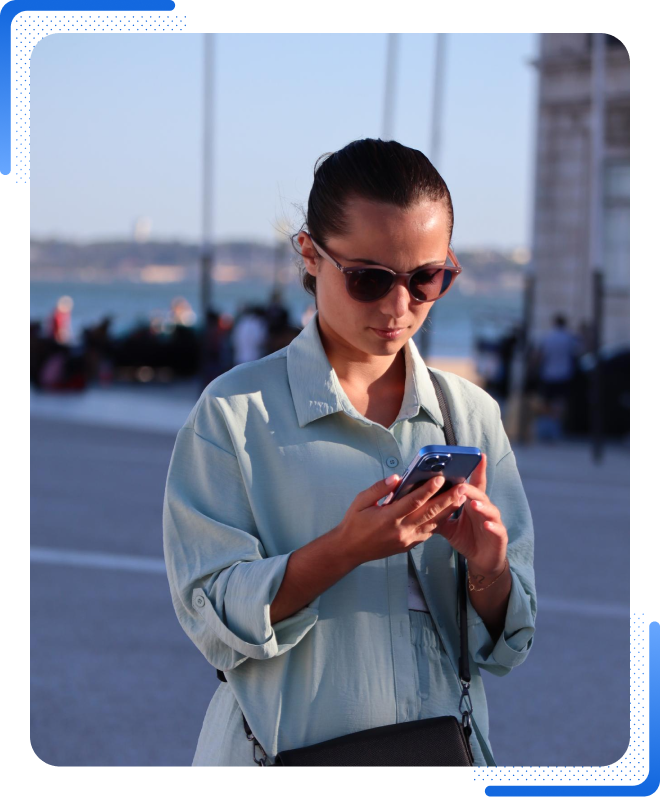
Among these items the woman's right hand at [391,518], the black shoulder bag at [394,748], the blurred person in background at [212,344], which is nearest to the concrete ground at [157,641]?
the black shoulder bag at [394,748]

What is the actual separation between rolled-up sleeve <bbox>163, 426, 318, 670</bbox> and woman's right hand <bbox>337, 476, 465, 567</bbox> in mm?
156

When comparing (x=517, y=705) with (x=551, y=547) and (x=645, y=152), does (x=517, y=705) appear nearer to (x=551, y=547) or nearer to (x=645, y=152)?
(x=551, y=547)

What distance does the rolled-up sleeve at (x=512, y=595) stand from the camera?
2.02m

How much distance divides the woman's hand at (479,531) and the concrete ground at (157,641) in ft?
10.4

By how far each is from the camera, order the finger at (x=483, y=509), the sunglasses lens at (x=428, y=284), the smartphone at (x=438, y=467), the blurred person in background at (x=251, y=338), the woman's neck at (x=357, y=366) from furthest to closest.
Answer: the blurred person in background at (x=251, y=338)
the woman's neck at (x=357, y=366)
the sunglasses lens at (x=428, y=284)
the finger at (x=483, y=509)
the smartphone at (x=438, y=467)

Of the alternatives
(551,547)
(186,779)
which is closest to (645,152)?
(186,779)

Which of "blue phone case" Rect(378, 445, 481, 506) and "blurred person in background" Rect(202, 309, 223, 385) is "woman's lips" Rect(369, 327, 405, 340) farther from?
"blurred person in background" Rect(202, 309, 223, 385)

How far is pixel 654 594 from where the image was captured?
2062 millimetres

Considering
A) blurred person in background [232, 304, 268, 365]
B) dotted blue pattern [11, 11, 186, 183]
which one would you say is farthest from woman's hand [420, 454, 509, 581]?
blurred person in background [232, 304, 268, 365]

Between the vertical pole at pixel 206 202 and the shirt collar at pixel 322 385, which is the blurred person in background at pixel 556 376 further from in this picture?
the shirt collar at pixel 322 385

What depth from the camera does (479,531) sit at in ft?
6.18

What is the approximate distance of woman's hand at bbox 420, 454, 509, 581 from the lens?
185 cm

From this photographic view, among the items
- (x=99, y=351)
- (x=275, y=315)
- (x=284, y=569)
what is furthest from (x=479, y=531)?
(x=99, y=351)

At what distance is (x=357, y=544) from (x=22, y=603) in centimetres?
71
